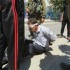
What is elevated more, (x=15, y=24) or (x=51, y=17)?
(x=15, y=24)

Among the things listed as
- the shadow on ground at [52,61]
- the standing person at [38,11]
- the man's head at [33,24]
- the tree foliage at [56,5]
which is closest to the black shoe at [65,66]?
the shadow on ground at [52,61]

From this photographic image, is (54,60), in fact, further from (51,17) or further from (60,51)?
(51,17)

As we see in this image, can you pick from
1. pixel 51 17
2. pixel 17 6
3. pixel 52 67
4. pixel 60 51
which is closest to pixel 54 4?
pixel 51 17

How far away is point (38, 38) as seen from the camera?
5.02m

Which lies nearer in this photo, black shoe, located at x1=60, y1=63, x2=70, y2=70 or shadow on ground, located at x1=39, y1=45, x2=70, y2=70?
black shoe, located at x1=60, y1=63, x2=70, y2=70

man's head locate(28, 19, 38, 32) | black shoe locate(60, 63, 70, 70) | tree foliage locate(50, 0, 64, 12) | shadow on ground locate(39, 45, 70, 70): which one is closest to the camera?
black shoe locate(60, 63, 70, 70)

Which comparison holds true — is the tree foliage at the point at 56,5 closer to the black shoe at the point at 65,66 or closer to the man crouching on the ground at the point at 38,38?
the man crouching on the ground at the point at 38,38

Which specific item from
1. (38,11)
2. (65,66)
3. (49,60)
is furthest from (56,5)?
(65,66)

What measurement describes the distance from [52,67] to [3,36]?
1.13 metres

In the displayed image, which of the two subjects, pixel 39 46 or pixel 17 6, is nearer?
pixel 17 6

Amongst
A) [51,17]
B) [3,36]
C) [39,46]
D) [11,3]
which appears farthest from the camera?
[51,17]

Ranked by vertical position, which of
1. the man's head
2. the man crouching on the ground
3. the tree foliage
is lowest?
the tree foliage

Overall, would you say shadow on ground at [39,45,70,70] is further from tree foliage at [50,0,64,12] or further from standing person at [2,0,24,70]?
tree foliage at [50,0,64,12]

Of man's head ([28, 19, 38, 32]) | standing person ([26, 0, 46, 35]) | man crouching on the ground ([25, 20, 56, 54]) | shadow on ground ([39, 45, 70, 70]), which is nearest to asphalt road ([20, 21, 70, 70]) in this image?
shadow on ground ([39, 45, 70, 70])
